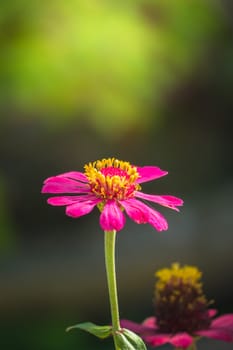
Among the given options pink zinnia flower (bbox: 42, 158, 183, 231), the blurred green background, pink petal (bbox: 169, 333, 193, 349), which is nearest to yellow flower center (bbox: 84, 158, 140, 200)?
pink zinnia flower (bbox: 42, 158, 183, 231)

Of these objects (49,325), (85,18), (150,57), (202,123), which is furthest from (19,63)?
(202,123)

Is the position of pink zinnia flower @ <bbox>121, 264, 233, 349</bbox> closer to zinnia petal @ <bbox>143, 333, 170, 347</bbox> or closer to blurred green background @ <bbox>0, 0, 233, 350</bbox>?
zinnia petal @ <bbox>143, 333, 170, 347</bbox>

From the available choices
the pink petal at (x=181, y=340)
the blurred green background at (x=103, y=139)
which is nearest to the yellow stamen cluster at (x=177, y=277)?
the pink petal at (x=181, y=340)

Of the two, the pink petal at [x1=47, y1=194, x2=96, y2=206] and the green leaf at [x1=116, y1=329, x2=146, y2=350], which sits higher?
the pink petal at [x1=47, y1=194, x2=96, y2=206]

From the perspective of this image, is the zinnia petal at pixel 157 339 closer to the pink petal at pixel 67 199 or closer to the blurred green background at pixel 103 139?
the pink petal at pixel 67 199

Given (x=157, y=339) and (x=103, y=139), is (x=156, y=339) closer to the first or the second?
(x=157, y=339)

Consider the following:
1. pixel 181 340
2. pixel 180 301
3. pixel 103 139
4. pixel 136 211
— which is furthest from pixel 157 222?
pixel 103 139

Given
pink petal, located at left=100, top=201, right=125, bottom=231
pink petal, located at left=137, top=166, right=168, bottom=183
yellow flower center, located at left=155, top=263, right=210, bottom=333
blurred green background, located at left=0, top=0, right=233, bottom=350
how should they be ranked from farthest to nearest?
blurred green background, located at left=0, top=0, right=233, bottom=350, yellow flower center, located at left=155, top=263, right=210, bottom=333, pink petal, located at left=137, top=166, right=168, bottom=183, pink petal, located at left=100, top=201, right=125, bottom=231
